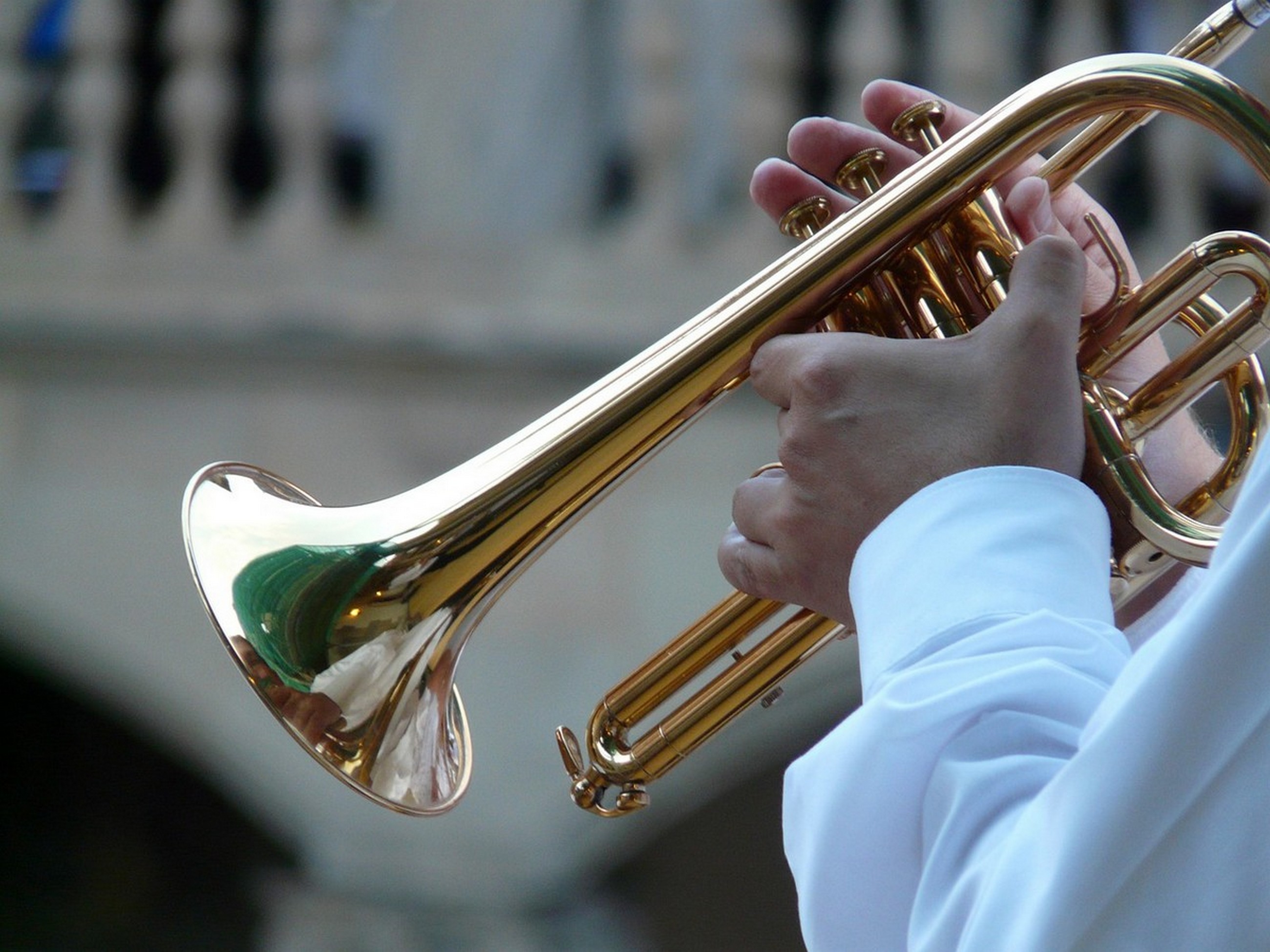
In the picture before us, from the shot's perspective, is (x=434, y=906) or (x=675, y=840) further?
(x=675, y=840)

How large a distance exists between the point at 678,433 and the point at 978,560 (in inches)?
12.4

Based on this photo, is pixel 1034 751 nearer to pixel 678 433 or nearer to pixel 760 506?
pixel 760 506

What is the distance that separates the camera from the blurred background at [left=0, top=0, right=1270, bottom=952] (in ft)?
8.71

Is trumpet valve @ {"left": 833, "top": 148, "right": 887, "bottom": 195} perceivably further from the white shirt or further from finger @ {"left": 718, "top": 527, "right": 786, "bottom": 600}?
the white shirt

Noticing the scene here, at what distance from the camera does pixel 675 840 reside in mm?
3334

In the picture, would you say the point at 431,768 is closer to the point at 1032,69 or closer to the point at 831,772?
the point at 831,772

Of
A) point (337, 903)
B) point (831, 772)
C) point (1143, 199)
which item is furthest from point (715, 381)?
point (1143, 199)

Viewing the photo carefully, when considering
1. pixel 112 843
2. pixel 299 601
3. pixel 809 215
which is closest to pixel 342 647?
pixel 299 601

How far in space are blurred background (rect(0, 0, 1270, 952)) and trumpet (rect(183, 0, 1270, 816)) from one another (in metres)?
1.62

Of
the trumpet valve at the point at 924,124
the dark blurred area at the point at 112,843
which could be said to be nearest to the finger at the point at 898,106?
the trumpet valve at the point at 924,124

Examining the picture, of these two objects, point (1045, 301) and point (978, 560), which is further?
point (1045, 301)

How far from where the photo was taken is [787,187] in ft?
3.39

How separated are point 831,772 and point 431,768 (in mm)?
400

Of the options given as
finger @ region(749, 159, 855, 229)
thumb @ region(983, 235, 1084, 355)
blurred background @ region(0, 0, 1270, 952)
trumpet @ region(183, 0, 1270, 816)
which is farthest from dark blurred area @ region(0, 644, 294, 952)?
thumb @ region(983, 235, 1084, 355)
